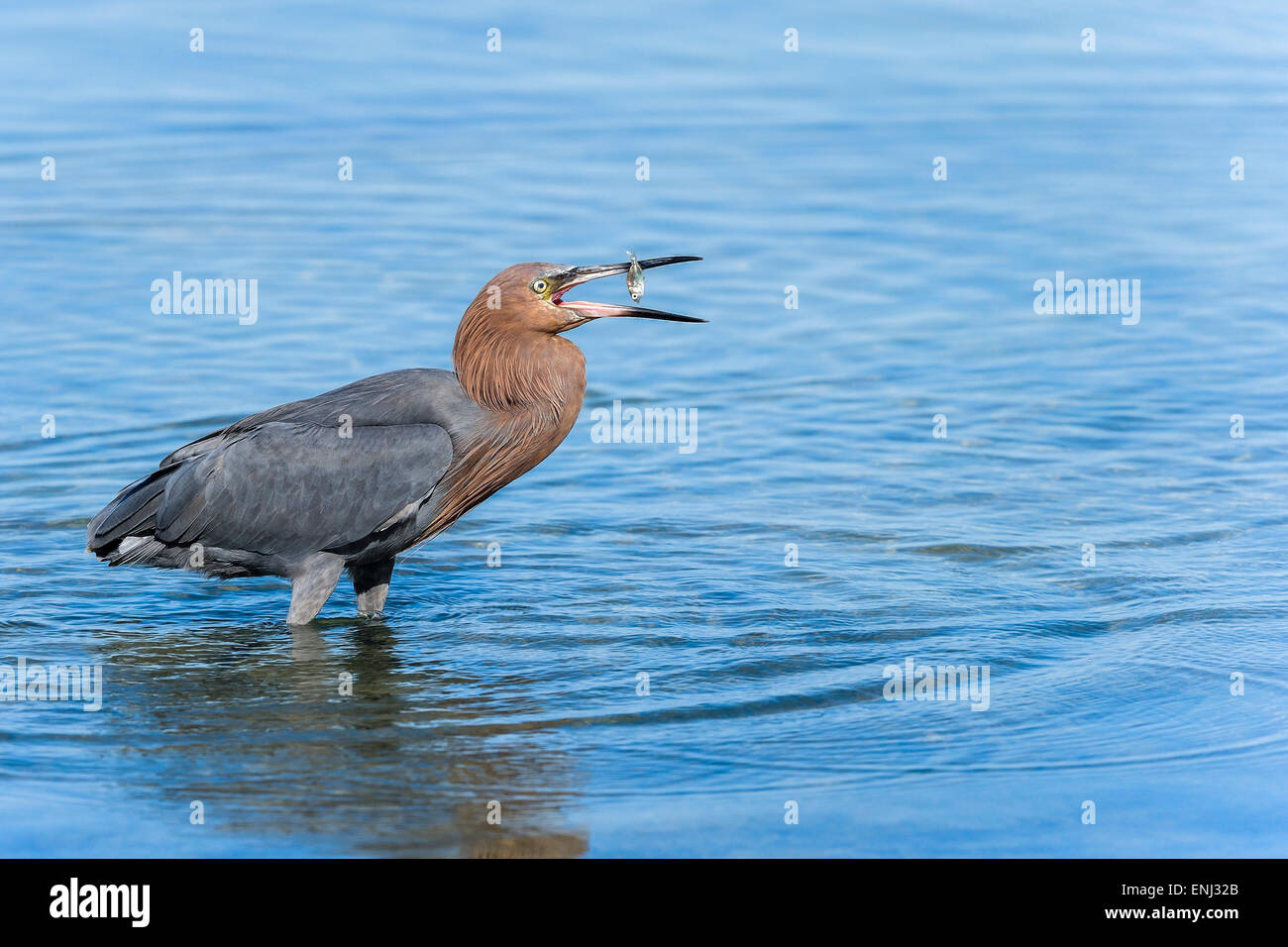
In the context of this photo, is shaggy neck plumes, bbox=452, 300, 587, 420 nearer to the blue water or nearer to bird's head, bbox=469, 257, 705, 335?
bird's head, bbox=469, 257, 705, 335

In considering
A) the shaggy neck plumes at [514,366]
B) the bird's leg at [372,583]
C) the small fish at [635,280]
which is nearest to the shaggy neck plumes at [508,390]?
the shaggy neck plumes at [514,366]

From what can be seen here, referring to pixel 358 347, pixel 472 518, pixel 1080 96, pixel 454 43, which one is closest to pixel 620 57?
pixel 454 43

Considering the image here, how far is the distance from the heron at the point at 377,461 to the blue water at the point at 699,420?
21.4 inches

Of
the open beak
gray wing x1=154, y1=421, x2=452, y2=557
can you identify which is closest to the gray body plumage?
gray wing x1=154, y1=421, x2=452, y2=557

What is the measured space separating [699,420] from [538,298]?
4.62 metres

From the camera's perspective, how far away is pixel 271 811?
7.61m

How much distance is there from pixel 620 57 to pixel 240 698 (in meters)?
19.6

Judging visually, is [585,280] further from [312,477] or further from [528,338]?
[312,477]

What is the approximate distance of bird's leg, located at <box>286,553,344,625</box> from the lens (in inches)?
394

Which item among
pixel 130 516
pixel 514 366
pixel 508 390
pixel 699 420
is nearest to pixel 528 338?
pixel 514 366

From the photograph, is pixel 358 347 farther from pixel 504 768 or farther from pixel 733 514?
pixel 504 768

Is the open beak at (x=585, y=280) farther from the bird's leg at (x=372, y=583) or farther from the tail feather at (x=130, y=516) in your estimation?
the tail feather at (x=130, y=516)

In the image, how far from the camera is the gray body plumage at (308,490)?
977 centimetres

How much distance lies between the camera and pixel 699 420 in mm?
14203
